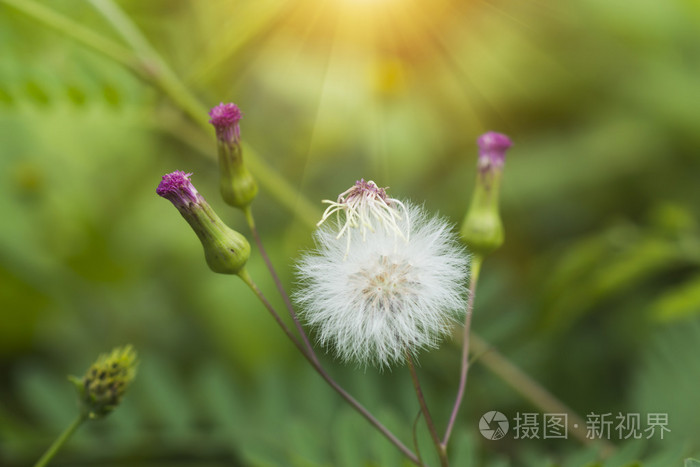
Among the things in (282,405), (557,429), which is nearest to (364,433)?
(282,405)

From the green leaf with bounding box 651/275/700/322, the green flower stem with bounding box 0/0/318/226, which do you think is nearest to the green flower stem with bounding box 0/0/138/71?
the green flower stem with bounding box 0/0/318/226

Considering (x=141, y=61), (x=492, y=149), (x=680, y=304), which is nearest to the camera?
(x=492, y=149)

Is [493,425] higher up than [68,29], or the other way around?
[68,29]

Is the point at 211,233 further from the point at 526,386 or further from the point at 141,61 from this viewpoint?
the point at 526,386

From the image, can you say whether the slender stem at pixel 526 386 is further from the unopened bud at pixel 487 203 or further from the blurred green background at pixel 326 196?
the unopened bud at pixel 487 203

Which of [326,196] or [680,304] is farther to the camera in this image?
[326,196]

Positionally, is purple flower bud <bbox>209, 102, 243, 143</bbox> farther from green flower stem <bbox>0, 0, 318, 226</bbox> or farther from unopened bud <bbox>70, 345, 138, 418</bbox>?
green flower stem <bbox>0, 0, 318, 226</bbox>

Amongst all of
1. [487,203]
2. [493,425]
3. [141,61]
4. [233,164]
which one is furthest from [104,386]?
[493,425]

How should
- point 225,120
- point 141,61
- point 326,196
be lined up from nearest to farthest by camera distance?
point 225,120
point 141,61
point 326,196

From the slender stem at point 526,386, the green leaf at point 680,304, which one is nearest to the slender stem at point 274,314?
the slender stem at point 526,386
